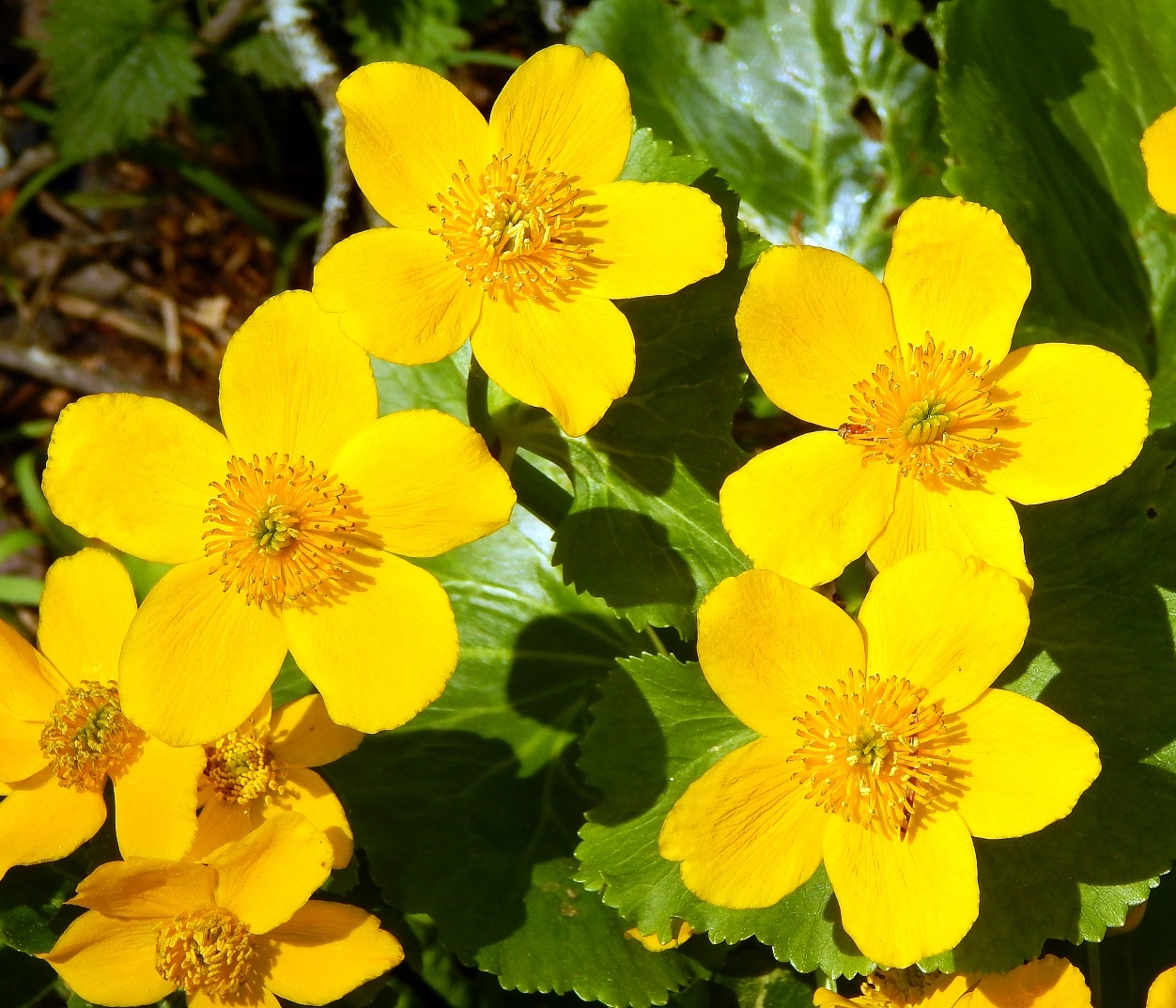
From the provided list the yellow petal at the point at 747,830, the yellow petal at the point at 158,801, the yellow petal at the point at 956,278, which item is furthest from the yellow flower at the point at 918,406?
the yellow petal at the point at 158,801

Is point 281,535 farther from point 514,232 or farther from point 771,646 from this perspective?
point 771,646

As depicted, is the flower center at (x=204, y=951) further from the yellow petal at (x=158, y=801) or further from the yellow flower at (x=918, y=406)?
the yellow flower at (x=918, y=406)

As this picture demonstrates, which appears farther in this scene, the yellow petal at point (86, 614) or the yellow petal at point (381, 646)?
the yellow petal at point (86, 614)

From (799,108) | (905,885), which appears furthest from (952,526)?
(799,108)

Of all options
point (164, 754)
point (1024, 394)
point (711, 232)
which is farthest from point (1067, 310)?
point (164, 754)

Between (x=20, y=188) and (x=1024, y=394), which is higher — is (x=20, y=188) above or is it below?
below

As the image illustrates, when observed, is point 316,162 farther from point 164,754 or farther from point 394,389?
point 164,754

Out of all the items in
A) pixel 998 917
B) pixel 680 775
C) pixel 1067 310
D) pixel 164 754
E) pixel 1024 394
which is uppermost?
pixel 1024 394
